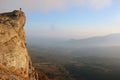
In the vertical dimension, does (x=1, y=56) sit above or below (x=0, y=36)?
below

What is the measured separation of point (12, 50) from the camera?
4331 centimetres

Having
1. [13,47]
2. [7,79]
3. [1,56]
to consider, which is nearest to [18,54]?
[13,47]

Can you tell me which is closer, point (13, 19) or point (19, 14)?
point (13, 19)

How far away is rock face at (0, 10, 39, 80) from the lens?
40406 millimetres

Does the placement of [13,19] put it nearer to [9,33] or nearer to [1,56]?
[9,33]

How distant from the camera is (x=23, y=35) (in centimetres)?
5459

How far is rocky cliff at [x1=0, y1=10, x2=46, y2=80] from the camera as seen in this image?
40406 millimetres

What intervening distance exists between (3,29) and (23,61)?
786cm

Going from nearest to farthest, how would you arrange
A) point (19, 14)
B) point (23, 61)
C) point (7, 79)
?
point (7, 79), point (23, 61), point (19, 14)

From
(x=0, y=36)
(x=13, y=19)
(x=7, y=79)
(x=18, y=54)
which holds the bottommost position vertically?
(x=7, y=79)

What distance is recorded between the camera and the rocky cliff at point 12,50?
40406mm

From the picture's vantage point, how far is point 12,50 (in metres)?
43.3

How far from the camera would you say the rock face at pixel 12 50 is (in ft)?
133

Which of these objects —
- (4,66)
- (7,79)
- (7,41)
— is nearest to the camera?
(7,79)
